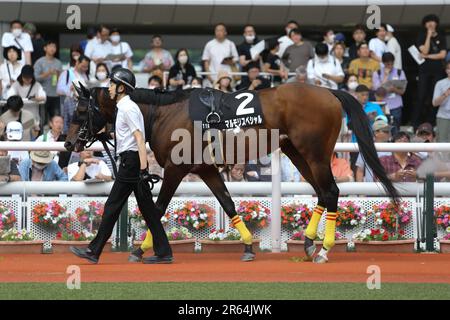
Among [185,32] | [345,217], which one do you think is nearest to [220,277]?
[345,217]

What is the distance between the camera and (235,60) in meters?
18.2

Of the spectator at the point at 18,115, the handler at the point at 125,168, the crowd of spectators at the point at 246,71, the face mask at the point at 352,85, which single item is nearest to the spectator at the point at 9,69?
the crowd of spectators at the point at 246,71

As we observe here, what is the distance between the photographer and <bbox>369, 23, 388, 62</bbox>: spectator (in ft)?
59.1

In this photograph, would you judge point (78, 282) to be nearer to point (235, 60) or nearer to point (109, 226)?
point (109, 226)

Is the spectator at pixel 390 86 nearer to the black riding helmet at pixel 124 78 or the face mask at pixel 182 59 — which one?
the face mask at pixel 182 59

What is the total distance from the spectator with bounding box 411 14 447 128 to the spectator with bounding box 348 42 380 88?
106 centimetres

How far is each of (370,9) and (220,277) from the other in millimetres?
9916

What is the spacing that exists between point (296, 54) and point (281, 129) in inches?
267

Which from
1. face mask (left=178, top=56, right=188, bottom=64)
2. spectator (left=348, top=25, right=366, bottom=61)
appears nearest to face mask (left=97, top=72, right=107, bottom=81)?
face mask (left=178, top=56, right=188, bottom=64)

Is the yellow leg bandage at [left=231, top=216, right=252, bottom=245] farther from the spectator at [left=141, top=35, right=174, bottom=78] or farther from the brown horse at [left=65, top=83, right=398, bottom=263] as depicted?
the spectator at [left=141, top=35, right=174, bottom=78]

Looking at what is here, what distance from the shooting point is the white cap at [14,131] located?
1369cm

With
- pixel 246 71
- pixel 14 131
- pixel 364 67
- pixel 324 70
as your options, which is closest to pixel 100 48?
pixel 246 71

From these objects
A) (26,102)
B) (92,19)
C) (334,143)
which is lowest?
(334,143)

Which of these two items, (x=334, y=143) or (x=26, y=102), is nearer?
(x=334, y=143)
